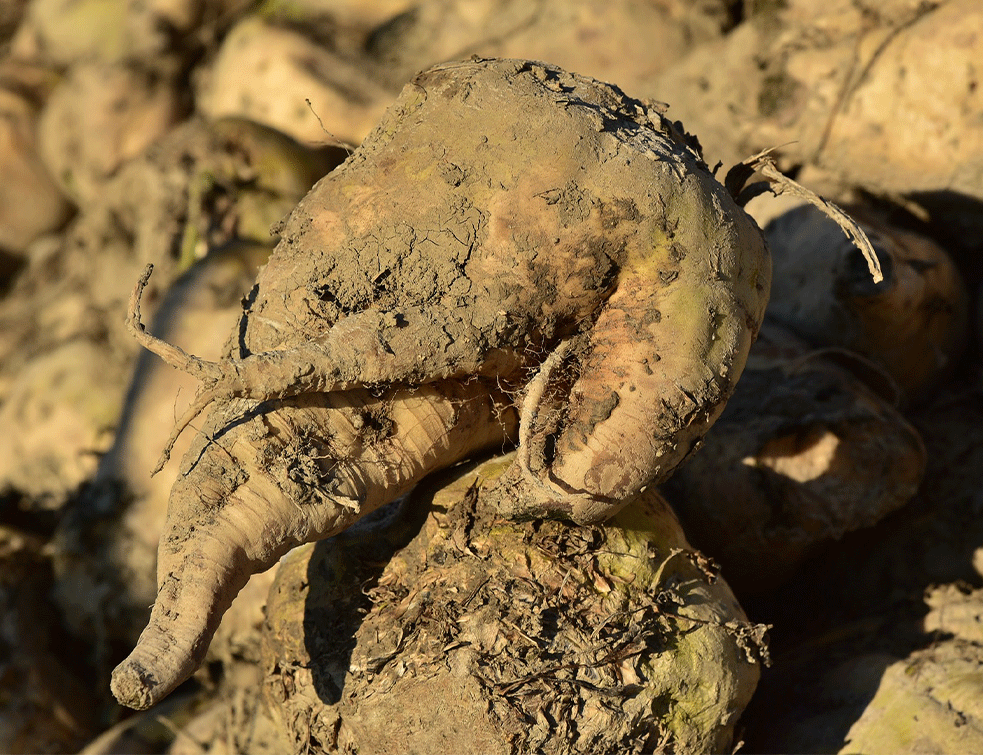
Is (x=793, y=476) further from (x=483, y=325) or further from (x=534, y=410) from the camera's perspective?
(x=483, y=325)

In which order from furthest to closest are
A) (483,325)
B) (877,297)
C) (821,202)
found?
1. (877,297)
2. (821,202)
3. (483,325)

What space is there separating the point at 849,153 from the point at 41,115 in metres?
4.46

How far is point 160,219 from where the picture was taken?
161 inches

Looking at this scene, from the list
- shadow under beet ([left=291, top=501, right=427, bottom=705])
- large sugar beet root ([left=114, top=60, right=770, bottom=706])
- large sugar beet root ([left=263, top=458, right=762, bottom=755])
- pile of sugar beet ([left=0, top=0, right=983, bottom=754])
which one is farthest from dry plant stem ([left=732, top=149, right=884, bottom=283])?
shadow under beet ([left=291, top=501, right=427, bottom=705])

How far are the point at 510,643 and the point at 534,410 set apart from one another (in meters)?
0.53

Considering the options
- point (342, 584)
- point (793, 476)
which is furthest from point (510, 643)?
point (793, 476)

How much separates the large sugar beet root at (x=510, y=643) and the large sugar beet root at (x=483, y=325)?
0.18 m

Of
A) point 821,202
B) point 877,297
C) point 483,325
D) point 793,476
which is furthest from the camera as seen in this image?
point 877,297

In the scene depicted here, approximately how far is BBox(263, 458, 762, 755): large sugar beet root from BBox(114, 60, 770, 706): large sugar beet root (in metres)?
0.18

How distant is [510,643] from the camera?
6.86 ft

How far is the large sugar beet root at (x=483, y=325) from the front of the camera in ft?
6.64

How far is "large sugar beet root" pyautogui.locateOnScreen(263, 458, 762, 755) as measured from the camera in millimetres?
2061

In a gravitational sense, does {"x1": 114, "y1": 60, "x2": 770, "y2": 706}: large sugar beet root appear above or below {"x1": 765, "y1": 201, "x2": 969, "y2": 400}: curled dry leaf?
above

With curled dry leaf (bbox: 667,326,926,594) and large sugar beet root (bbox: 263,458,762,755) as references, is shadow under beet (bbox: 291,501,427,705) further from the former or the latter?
curled dry leaf (bbox: 667,326,926,594)
